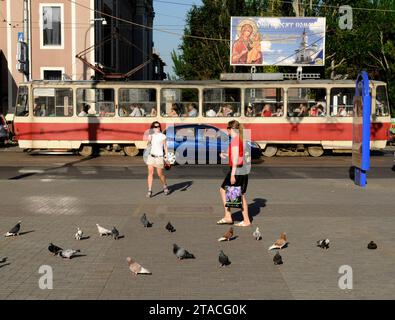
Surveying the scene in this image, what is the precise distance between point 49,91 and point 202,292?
67.0ft

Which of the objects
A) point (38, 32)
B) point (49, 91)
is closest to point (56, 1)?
point (38, 32)

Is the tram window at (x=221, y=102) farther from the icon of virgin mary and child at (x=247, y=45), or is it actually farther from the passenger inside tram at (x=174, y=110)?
the icon of virgin mary and child at (x=247, y=45)

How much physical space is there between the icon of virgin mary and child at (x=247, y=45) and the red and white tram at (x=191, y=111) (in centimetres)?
1703

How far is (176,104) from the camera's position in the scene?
2491cm

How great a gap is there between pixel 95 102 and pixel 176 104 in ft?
11.0

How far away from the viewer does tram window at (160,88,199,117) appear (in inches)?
978

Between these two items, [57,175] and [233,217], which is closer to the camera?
[233,217]

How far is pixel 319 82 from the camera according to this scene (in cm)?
2484

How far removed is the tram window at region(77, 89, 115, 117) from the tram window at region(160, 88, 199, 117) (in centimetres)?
211

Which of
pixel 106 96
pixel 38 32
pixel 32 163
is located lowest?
pixel 32 163

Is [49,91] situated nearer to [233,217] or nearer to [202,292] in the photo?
[233,217]

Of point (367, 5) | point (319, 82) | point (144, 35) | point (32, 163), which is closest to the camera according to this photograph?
point (32, 163)

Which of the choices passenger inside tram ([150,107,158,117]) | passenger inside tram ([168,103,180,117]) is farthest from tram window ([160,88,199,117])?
passenger inside tram ([150,107,158,117])

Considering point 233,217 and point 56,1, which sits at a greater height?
point 56,1
